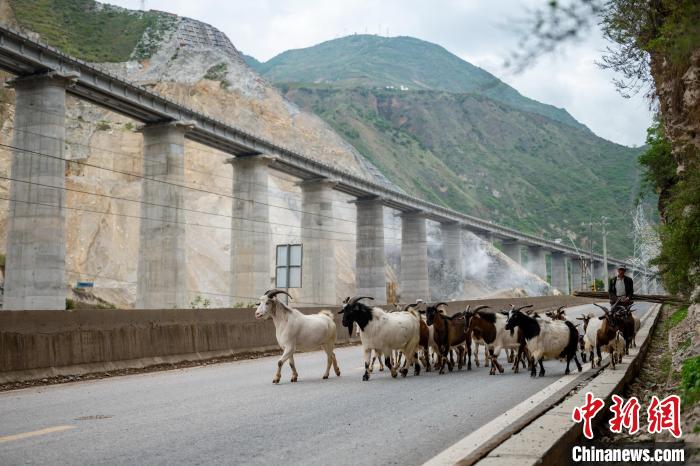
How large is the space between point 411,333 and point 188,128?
4109 centimetres

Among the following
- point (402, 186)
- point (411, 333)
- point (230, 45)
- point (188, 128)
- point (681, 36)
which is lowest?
point (411, 333)

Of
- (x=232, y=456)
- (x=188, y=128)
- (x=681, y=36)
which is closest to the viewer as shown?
(x=681, y=36)

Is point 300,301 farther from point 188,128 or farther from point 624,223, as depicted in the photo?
point 624,223

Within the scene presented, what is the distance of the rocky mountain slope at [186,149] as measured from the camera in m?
71.8

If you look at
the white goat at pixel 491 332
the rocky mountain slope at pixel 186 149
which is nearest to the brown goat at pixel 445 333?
the white goat at pixel 491 332

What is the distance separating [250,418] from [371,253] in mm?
69543

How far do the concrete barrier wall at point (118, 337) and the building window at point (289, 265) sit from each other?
421 centimetres

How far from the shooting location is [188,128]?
5278cm

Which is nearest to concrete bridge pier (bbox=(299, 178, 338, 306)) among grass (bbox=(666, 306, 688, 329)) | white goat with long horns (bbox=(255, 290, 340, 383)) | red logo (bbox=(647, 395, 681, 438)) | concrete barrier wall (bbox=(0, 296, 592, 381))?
grass (bbox=(666, 306, 688, 329))

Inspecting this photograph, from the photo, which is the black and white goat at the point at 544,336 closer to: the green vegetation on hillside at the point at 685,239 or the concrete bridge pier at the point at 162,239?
the green vegetation on hillside at the point at 685,239

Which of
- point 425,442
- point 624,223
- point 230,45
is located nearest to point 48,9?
point 230,45

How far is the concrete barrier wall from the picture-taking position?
13.6m

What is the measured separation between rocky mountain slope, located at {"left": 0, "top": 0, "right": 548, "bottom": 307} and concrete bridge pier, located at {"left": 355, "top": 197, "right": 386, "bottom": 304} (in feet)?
28.1

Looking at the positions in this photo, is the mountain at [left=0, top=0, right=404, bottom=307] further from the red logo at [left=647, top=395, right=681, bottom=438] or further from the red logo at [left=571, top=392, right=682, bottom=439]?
the red logo at [left=647, top=395, right=681, bottom=438]
